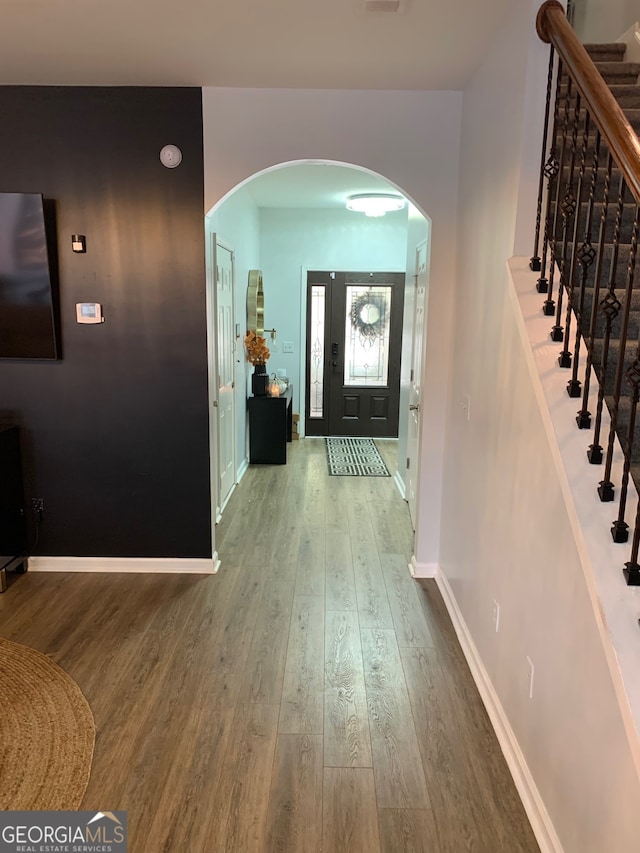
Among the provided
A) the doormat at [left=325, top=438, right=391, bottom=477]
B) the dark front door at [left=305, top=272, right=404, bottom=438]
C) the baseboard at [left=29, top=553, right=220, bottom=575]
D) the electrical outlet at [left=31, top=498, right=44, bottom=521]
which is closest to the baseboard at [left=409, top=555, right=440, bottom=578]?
the baseboard at [left=29, top=553, right=220, bottom=575]

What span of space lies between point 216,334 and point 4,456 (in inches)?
65.8

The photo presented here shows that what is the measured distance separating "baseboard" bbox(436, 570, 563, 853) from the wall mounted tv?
272 cm

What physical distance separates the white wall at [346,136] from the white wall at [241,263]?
59.6 inches

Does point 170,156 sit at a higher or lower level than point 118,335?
higher

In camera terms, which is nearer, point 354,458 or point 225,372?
point 225,372

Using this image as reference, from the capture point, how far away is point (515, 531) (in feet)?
6.91

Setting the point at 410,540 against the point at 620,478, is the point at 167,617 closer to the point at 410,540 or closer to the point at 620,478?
the point at 410,540

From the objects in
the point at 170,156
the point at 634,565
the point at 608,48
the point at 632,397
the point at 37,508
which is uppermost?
the point at 608,48

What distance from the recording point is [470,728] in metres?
2.25

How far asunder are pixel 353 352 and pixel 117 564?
4429 millimetres

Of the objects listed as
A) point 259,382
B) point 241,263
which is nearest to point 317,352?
point 259,382

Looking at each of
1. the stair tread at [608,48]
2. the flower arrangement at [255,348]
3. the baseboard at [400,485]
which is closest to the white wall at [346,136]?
the stair tread at [608,48]

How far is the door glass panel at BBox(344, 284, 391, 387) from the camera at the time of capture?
7.08 metres

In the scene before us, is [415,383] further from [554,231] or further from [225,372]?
[554,231]
